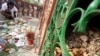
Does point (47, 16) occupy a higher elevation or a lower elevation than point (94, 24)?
lower

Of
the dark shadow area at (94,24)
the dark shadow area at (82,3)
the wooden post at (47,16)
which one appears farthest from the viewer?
the wooden post at (47,16)

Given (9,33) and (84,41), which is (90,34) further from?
(9,33)

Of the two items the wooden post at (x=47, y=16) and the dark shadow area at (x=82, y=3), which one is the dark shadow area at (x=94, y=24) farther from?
the wooden post at (x=47, y=16)

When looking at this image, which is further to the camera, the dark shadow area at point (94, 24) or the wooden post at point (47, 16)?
the wooden post at point (47, 16)

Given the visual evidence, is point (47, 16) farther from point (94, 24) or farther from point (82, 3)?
point (94, 24)

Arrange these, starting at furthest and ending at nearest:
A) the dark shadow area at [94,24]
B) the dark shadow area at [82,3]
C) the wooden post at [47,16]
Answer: the wooden post at [47,16], the dark shadow area at [82,3], the dark shadow area at [94,24]

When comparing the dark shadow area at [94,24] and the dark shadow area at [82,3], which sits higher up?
the dark shadow area at [82,3]

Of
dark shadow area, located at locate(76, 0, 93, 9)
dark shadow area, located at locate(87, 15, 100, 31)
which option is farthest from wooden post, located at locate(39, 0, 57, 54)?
dark shadow area, located at locate(87, 15, 100, 31)

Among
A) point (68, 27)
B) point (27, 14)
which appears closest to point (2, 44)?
point (68, 27)

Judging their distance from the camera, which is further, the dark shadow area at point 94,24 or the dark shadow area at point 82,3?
the dark shadow area at point 82,3

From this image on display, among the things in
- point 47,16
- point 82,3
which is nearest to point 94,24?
point 82,3

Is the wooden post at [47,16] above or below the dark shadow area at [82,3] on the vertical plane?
below

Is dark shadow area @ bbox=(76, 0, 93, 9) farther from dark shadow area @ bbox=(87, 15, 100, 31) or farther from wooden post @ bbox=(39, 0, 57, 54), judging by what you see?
wooden post @ bbox=(39, 0, 57, 54)

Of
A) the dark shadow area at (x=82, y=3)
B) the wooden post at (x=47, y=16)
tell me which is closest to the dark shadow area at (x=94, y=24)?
the dark shadow area at (x=82, y=3)
